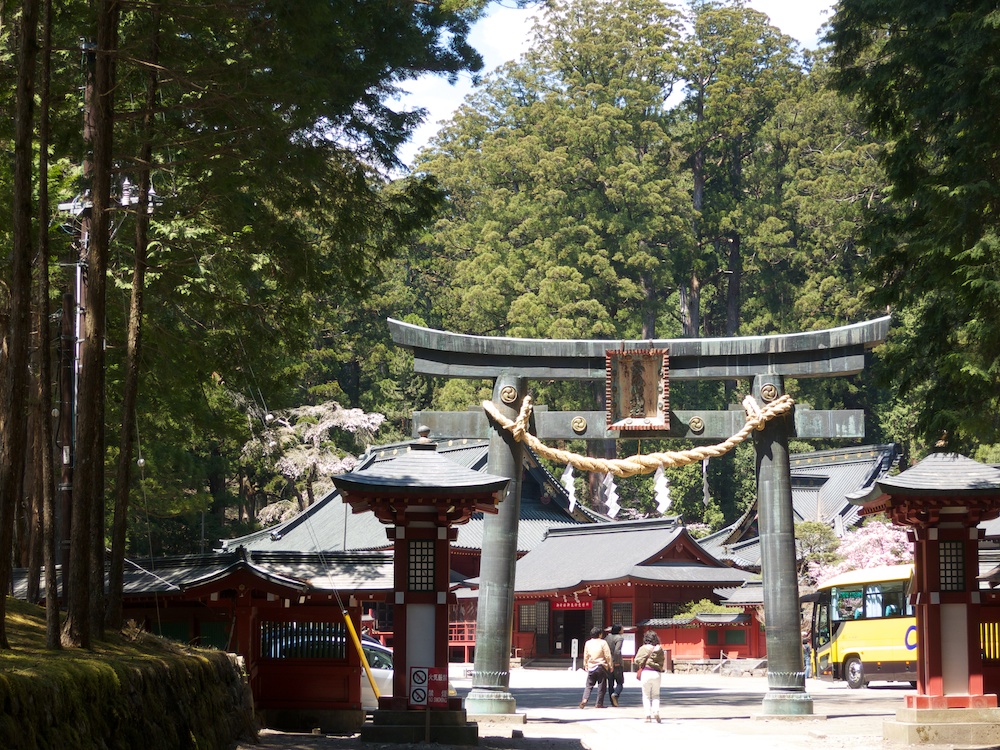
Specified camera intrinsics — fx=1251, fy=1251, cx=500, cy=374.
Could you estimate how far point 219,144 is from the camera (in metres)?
14.0

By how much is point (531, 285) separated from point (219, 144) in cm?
4697

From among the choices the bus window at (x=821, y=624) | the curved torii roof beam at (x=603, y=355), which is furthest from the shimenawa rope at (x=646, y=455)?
the bus window at (x=821, y=624)

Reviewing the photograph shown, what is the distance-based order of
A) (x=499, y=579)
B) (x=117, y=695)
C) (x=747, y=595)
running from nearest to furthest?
(x=117, y=695) < (x=499, y=579) < (x=747, y=595)

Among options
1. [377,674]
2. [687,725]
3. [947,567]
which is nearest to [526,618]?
[377,674]

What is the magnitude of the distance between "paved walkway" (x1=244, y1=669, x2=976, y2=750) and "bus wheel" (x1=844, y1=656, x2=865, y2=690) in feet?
4.59

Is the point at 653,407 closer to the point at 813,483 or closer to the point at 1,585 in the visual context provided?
the point at 1,585

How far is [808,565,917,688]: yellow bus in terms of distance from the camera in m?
30.1

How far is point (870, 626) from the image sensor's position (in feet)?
103

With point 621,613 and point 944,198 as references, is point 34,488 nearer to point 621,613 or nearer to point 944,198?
point 944,198

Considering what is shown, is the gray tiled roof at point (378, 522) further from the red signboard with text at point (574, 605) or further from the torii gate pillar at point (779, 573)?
the torii gate pillar at point (779, 573)

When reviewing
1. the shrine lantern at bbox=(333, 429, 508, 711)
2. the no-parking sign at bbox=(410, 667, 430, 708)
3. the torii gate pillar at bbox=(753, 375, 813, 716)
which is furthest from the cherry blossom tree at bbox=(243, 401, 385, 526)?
the no-parking sign at bbox=(410, 667, 430, 708)

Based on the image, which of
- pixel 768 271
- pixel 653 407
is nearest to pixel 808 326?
pixel 768 271

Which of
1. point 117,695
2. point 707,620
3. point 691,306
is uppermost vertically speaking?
point 691,306

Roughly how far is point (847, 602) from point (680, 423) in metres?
14.6
